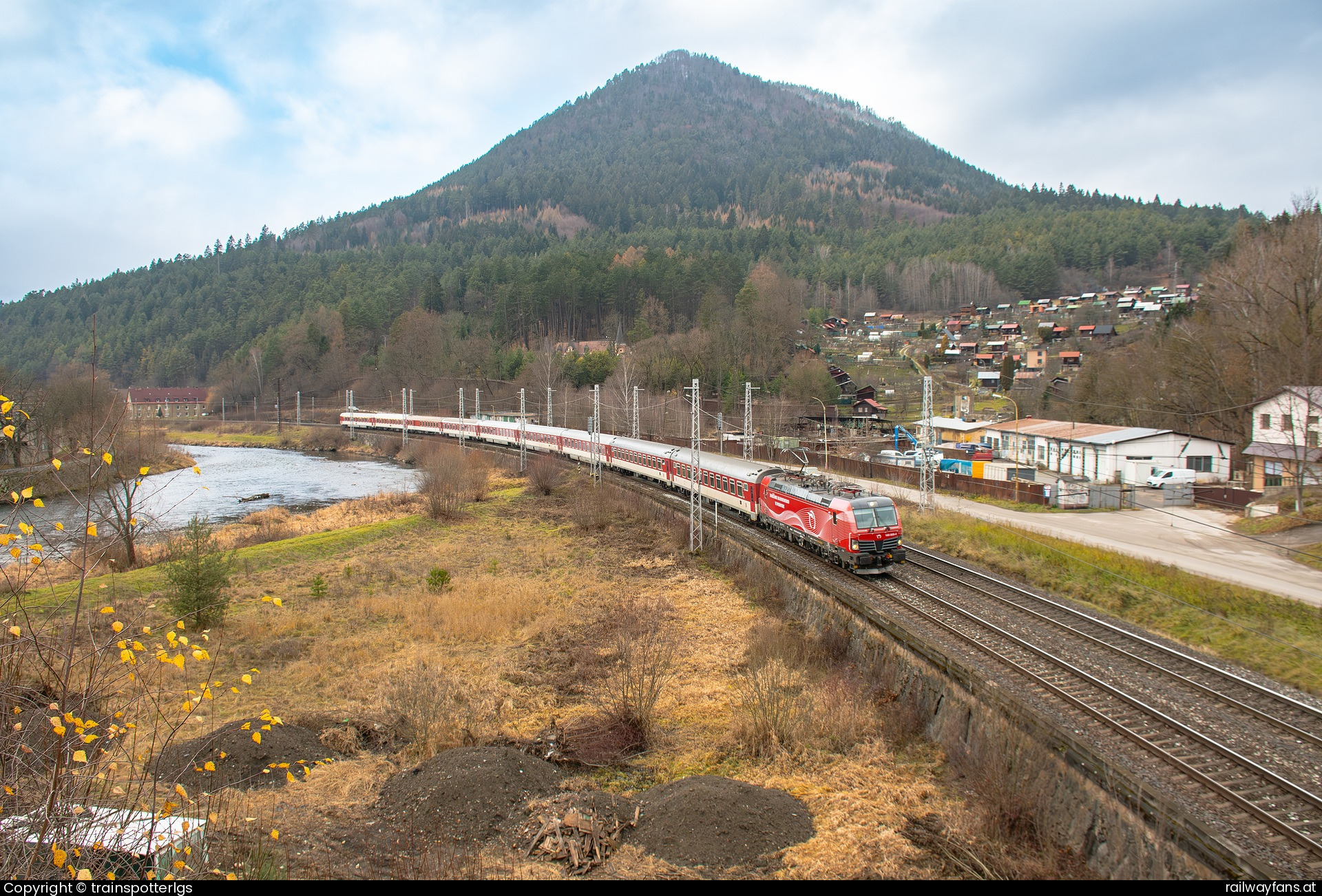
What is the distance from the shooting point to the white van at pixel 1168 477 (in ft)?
142

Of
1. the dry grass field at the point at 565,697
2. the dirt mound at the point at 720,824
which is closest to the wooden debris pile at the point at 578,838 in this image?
the dry grass field at the point at 565,697

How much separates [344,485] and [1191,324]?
70098 millimetres

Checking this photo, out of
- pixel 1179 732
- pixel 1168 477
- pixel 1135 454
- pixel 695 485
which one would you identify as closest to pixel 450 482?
pixel 695 485

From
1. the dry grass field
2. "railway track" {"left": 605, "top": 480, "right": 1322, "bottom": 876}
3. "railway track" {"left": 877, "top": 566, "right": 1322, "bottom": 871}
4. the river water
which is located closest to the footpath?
"railway track" {"left": 605, "top": 480, "right": 1322, "bottom": 876}

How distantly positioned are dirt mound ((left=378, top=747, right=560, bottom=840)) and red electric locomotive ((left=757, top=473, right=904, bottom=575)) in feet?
40.2

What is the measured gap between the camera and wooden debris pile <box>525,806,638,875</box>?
10.2 meters

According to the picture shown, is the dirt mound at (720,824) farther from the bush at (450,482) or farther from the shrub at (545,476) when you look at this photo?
the shrub at (545,476)

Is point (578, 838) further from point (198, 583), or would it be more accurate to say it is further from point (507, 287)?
point (507, 287)

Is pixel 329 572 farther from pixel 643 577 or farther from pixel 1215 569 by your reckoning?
pixel 1215 569

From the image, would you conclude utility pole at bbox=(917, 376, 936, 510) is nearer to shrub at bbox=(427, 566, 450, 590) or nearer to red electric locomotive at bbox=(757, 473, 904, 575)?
red electric locomotive at bbox=(757, 473, 904, 575)

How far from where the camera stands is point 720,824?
10.8m

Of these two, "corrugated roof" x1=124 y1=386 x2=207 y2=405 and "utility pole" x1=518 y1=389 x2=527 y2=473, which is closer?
"utility pole" x1=518 y1=389 x2=527 y2=473

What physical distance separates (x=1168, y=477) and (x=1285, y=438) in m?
6.35

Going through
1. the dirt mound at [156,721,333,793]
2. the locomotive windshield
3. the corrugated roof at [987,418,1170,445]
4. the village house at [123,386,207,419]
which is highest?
the village house at [123,386,207,419]
